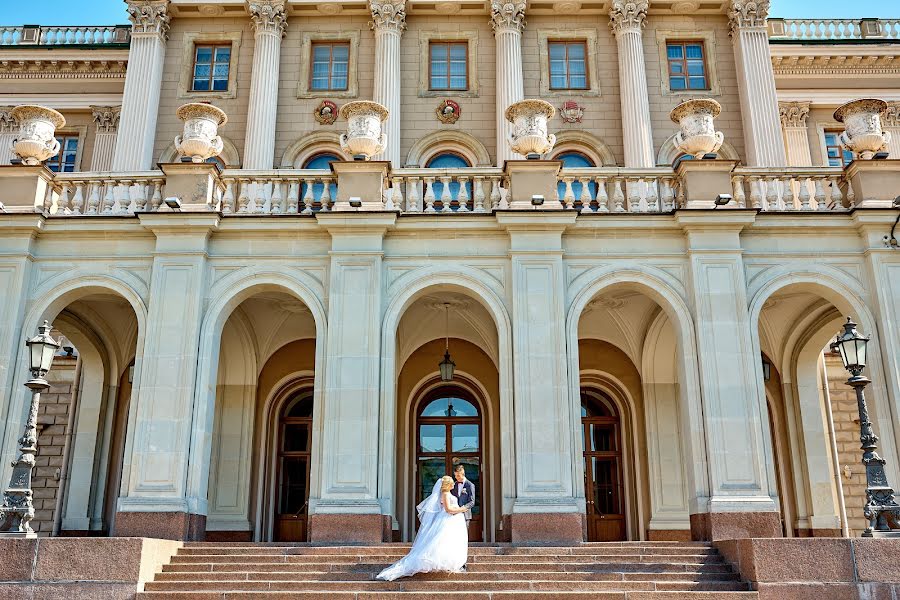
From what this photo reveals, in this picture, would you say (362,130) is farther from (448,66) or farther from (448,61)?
(448,61)

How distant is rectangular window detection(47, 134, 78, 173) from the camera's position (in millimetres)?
26562

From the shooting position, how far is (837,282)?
1562 centimetres

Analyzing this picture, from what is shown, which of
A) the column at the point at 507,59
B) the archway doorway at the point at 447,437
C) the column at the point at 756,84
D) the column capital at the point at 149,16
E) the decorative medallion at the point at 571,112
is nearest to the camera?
the archway doorway at the point at 447,437

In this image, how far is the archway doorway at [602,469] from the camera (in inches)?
786

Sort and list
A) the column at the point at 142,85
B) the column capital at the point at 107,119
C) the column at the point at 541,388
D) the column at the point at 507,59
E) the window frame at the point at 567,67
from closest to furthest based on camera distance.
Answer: the column at the point at 541,388 < the column at the point at 507,59 < the column at the point at 142,85 < the window frame at the point at 567,67 < the column capital at the point at 107,119

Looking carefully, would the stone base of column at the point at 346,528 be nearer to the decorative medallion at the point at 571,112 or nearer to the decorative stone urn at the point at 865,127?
the decorative stone urn at the point at 865,127

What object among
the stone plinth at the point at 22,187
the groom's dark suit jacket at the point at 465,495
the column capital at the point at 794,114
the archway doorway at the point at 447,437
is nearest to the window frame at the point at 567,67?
the column capital at the point at 794,114

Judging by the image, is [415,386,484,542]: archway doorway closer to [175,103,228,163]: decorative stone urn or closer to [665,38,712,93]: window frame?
[175,103,228,163]: decorative stone urn

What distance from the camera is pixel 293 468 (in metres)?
20.3

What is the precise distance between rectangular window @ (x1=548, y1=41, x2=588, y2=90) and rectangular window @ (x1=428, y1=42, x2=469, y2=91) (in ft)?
8.35

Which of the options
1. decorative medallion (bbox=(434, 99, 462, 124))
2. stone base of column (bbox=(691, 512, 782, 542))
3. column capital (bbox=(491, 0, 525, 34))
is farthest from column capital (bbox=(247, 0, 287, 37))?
stone base of column (bbox=(691, 512, 782, 542))

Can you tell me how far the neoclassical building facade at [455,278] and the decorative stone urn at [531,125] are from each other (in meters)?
0.55

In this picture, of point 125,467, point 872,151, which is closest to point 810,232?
point 872,151

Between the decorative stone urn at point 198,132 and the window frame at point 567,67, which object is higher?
the window frame at point 567,67
